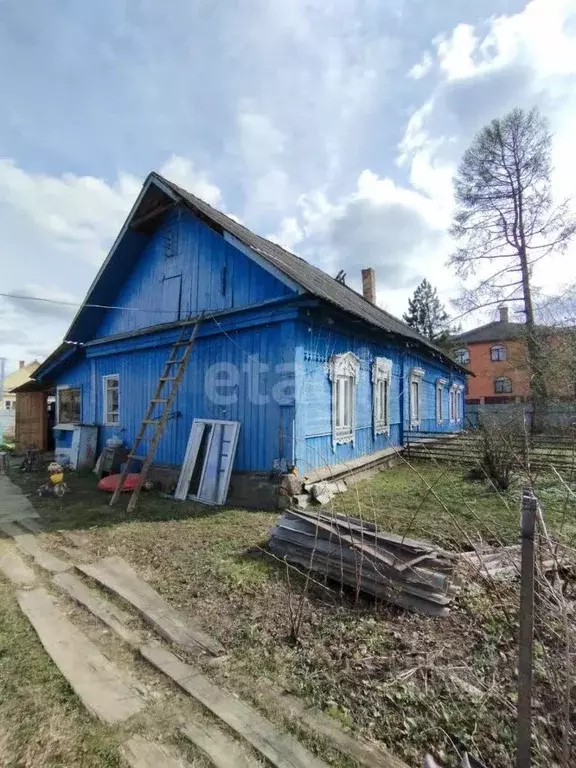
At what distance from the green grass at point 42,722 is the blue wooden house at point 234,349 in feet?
15.4

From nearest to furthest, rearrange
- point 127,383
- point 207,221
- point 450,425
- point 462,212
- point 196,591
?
point 196,591 < point 207,221 < point 127,383 < point 450,425 < point 462,212

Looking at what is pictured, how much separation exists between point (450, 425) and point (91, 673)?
1925 cm

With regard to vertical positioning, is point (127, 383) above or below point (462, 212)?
below

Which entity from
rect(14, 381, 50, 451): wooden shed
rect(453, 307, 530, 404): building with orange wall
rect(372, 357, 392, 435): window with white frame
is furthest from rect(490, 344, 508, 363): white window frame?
rect(14, 381, 50, 451): wooden shed

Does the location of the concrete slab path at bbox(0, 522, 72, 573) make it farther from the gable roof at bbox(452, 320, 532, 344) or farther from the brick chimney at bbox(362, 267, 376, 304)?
the gable roof at bbox(452, 320, 532, 344)

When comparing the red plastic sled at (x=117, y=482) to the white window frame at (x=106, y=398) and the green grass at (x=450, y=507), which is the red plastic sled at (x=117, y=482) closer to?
the white window frame at (x=106, y=398)

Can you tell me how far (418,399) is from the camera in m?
14.6

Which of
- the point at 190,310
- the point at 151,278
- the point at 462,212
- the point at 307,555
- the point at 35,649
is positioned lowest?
the point at 35,649

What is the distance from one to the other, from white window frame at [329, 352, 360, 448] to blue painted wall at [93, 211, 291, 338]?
6.92ft

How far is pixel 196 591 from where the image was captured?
163 inches

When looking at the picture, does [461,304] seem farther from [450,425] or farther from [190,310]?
[190,310]

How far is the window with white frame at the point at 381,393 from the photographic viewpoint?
34.8 ft

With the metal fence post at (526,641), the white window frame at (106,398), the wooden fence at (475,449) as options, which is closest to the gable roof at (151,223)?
the white window frame at (106,398)

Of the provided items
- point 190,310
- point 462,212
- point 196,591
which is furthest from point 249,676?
point 462,212
